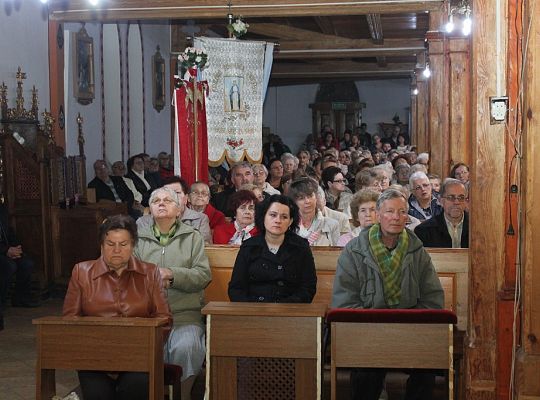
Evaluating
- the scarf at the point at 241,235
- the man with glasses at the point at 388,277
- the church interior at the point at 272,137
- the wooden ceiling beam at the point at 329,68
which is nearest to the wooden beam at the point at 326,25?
the church interior at the point at 272,137

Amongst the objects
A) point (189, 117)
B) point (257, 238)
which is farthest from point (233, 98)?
point (257, 238)

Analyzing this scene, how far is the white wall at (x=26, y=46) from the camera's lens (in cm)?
1076

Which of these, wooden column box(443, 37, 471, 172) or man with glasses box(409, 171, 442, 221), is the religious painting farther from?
man with glasses box(409, 171, 442, 221)

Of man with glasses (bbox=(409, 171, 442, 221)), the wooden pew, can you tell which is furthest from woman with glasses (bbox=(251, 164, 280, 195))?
the wooden pew

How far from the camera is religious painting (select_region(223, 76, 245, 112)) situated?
34.7 ft

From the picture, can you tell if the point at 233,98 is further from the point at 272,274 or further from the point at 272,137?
the point at 272,137

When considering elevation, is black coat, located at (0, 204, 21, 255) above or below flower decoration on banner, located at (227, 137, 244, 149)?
below

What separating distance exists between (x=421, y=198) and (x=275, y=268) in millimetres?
3084

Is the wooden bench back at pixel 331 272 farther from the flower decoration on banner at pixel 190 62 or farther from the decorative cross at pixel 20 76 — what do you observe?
the decorative cross at pixel 20 76

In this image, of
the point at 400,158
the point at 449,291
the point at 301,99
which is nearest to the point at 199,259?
the point at 449,291

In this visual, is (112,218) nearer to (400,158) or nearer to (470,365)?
(470,365)

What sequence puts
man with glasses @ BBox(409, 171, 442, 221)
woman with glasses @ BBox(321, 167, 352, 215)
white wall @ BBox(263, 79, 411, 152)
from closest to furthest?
1. man with glasses @ BBox(409, 171, 442, 221)
2. woman with glasses @ BBox(321, 167, 352, 215)
3. white wall @ BBox(263, 79, 411, 152)

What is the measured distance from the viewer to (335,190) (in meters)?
9.89

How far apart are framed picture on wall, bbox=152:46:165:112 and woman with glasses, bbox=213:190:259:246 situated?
1045 centimetres
